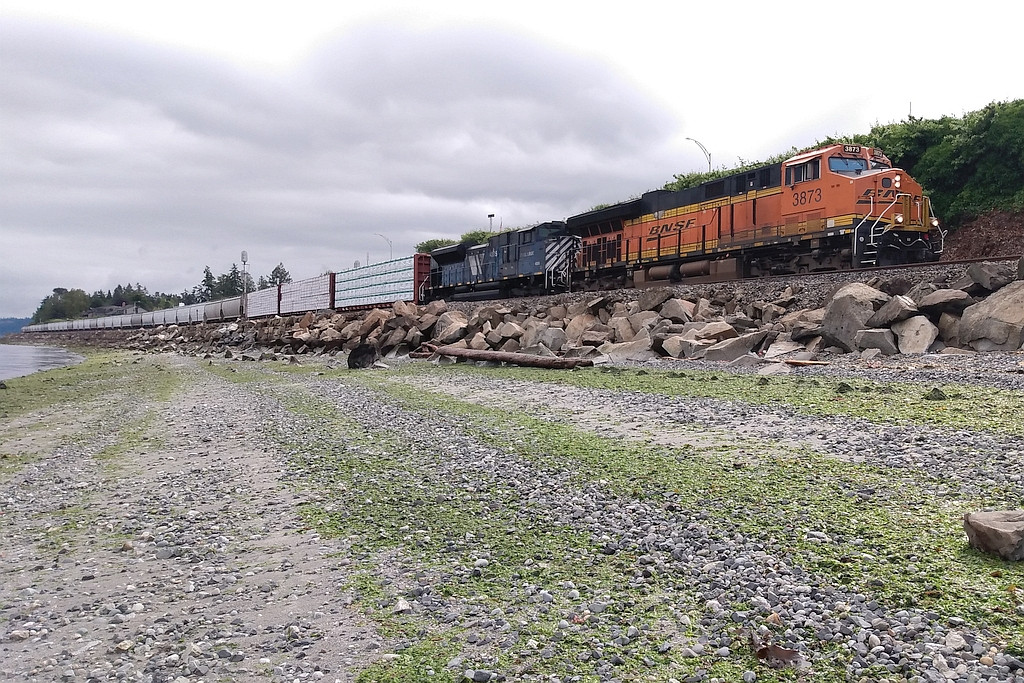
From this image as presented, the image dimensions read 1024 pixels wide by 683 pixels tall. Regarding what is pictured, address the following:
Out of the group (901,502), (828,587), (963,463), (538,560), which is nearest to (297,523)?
(538,560)

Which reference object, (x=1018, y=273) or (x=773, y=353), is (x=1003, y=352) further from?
(x=773, y=353)

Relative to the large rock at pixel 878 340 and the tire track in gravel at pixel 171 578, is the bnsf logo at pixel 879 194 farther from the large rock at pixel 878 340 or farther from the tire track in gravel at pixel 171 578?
the tire track in gravel at pixel 171 578

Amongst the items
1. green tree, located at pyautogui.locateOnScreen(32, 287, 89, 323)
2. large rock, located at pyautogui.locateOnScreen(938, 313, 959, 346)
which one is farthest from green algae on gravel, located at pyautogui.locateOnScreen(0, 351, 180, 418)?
green tree, located at pyautogui.locateOnScreen(32, 287, 89, 323)

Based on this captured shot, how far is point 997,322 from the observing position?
10.5 meters

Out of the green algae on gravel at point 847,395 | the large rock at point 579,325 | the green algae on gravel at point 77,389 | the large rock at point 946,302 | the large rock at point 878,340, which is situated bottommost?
the green algae on gravel at point 77,389

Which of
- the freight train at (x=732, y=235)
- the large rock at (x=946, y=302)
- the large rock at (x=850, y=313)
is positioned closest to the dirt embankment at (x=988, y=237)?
the freight train at (x=732, y=235)

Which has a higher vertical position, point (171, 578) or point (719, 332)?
point (719, 332)

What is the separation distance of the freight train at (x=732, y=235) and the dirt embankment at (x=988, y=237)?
5.39 m

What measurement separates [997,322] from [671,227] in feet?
36.9

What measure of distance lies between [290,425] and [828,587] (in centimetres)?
740

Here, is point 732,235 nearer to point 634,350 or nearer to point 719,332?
point 719,332

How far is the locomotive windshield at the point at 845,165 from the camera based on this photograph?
1622cm

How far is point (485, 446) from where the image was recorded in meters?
6.64

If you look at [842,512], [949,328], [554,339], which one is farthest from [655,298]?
[842,512]
